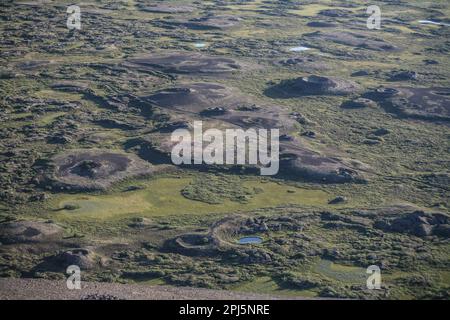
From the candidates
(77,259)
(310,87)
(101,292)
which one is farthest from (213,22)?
(101,292)

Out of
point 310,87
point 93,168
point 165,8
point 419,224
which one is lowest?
point 419,224

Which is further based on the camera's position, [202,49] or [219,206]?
[202,49]

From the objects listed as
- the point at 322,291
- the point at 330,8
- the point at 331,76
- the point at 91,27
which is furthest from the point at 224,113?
the point at 330,8

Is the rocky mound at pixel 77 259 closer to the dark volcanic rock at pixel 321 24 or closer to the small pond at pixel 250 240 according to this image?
the small pond at pixel 250 240

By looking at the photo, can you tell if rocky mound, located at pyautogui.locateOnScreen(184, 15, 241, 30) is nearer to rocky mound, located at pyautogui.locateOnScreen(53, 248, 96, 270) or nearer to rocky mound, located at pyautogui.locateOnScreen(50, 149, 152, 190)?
rocky mound, located at pyautogui.locateOnScreen(50, 149, 152, 190)

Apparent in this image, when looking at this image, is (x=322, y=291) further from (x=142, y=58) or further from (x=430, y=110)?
(x=142, y=58)

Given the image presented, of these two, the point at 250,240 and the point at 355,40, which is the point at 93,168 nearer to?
the point at 250,240

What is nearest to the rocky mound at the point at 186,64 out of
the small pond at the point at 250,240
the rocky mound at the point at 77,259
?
the small pond at the point at 250,240
